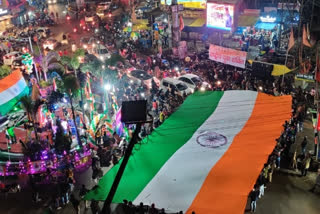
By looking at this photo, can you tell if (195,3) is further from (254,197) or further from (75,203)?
(75,203)

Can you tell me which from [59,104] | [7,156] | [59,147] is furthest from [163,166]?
[59,104]

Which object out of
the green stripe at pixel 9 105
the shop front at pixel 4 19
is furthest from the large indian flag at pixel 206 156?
the shop front at pixel 4 19

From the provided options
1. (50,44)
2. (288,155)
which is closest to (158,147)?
(288,155)

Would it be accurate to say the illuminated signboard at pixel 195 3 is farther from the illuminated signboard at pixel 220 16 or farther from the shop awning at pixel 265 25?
the shop awning at pixel 265 25

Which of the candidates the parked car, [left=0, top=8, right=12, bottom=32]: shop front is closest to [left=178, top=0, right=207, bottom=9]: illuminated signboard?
the parked car

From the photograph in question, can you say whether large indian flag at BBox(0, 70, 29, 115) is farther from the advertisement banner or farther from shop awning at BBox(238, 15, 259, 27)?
shop awning at BBox(238, 15, 259, 27)

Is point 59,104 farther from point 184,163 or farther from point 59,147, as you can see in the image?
point 184,163

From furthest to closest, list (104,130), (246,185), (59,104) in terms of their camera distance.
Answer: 1. (59,104)
2. (104,130)
3. (246,185)
